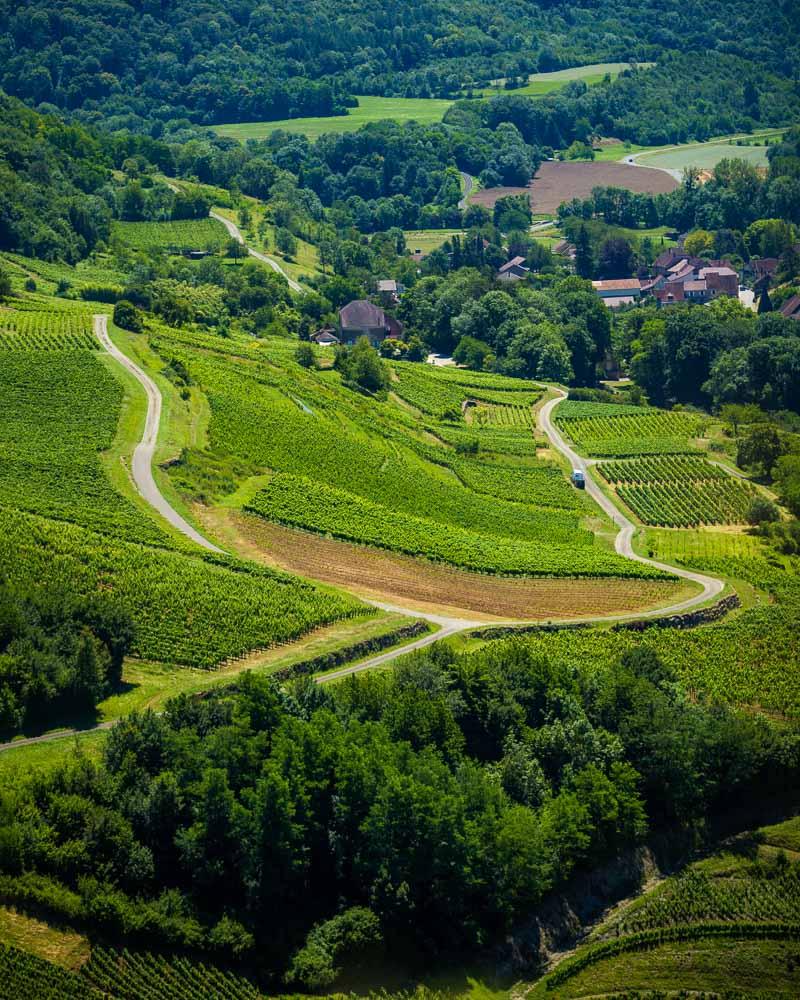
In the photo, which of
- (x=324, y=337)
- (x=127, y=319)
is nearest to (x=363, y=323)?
(x=324, y=337)

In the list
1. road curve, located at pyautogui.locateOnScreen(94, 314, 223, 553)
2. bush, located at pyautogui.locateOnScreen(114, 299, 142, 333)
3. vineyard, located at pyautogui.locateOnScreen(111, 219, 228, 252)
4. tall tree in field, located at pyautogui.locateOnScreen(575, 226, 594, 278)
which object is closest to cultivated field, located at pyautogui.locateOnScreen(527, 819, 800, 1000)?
road curve, located at pyautogui.locateOnScreen(94, 314, 223, 553)

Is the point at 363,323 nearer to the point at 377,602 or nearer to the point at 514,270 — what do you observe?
the point at 514,270

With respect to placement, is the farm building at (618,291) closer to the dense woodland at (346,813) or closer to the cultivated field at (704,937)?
the dense woodland at (346,813)

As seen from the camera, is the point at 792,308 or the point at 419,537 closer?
the point at 419,537

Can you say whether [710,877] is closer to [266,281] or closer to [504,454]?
[504,454]

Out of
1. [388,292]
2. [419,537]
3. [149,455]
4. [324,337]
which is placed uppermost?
[149,455]

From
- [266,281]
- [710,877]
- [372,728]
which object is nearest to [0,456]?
[372,728]
